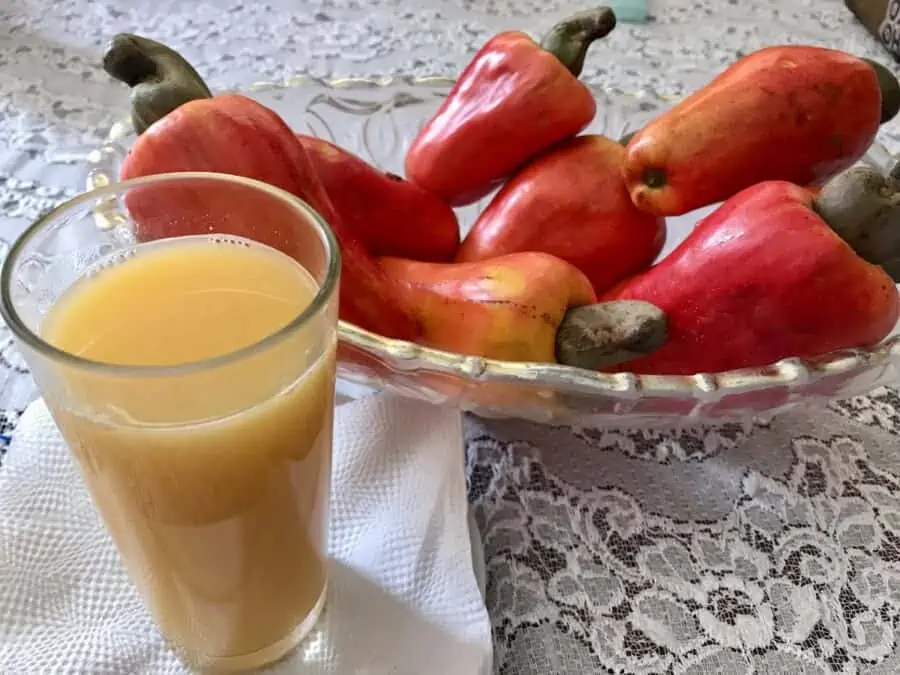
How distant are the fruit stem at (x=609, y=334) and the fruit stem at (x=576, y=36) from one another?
22 cm

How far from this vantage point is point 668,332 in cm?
52

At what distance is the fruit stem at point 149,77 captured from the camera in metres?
0.54

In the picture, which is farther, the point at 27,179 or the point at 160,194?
the point at 27,179

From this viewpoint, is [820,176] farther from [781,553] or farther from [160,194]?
[160,194]

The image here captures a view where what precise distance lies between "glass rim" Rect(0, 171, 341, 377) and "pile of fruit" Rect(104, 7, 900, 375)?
0.09ft

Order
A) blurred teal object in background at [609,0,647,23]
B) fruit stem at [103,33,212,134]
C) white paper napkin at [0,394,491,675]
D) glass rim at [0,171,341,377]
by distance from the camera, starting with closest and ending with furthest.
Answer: glass rim at [0,171,341,377] → white paper napkin at [0,394,491,675] → fruit stem at [103,33,212,134] → blurred teal object in background at [609,0,647,23]

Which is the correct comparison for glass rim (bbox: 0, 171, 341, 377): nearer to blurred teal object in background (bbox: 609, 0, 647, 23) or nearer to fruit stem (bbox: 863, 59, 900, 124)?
fruit stem (bbox: 863, 59, 900, 124)

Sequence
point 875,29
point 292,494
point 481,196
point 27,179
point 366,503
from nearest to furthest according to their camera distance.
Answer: point 292,494
point 366,503
point 481,196
point 27,179
point 875,29

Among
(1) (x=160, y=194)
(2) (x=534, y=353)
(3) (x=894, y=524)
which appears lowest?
(3) (x=894, y=524)

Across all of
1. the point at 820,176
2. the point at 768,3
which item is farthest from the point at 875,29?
the point at 820,176

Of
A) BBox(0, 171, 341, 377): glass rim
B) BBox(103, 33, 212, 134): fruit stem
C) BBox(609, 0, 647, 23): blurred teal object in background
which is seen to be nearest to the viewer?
BBox(0, 171, 341, 377): glass rim

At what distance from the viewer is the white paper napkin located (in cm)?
43

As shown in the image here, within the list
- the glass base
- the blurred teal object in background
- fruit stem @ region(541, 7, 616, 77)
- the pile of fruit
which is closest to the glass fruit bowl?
the pile of fruit

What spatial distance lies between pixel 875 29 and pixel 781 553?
803 millimetres
